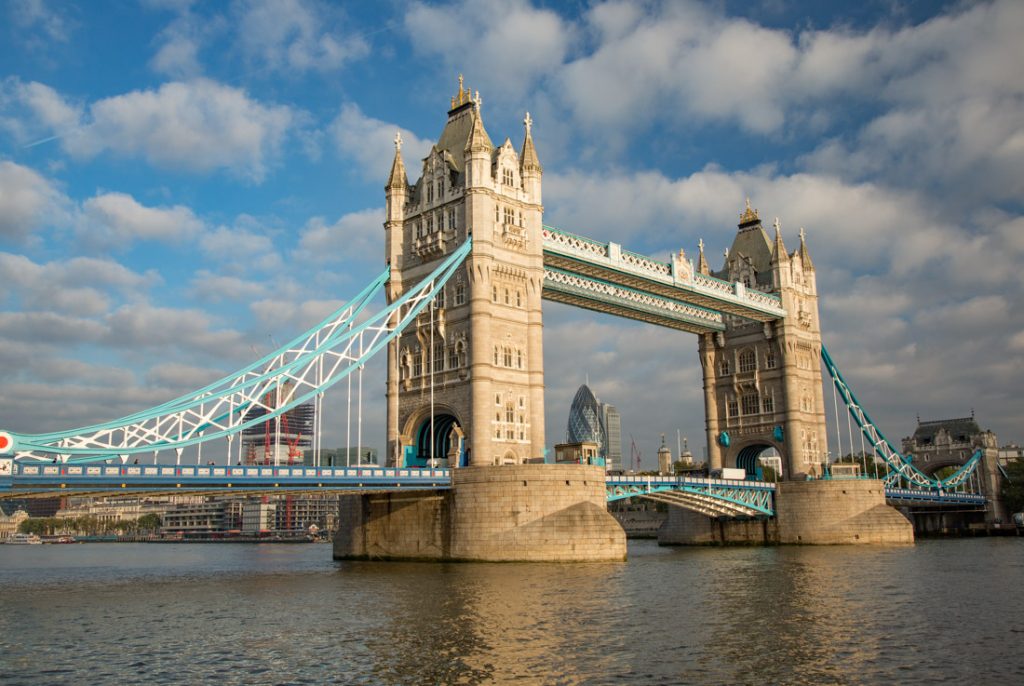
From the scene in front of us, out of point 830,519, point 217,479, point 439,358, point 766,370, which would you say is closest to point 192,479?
point 217,479

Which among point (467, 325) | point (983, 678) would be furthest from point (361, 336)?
point (983, 678)

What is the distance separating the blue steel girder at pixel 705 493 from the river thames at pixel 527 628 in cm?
1526

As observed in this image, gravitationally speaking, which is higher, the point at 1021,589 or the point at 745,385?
the point at 745,385

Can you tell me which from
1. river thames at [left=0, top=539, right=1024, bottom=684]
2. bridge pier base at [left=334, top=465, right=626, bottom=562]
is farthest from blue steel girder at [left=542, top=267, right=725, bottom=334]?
river thames at [left=0, top=539, right=1024, bottom=684]

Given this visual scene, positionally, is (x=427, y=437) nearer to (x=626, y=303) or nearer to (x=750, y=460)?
(x=626, y=303)

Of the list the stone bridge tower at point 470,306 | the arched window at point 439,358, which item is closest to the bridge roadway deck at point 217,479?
the stone bridge tower at point 470,306

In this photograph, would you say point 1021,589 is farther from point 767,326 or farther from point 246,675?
point 767,326

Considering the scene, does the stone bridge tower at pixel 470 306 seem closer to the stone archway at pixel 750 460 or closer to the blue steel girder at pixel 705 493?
the blue steel girder at pixel 705 493

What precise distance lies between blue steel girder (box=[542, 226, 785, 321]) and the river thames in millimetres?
26926

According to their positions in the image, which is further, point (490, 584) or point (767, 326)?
point (767, 326)

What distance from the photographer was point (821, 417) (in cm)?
9312

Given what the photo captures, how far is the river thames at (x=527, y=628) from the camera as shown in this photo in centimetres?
2308

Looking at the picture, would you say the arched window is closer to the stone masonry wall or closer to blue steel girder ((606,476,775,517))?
blue steel girder ((606,476,775,517))

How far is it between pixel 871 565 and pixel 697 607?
81.0 ft
